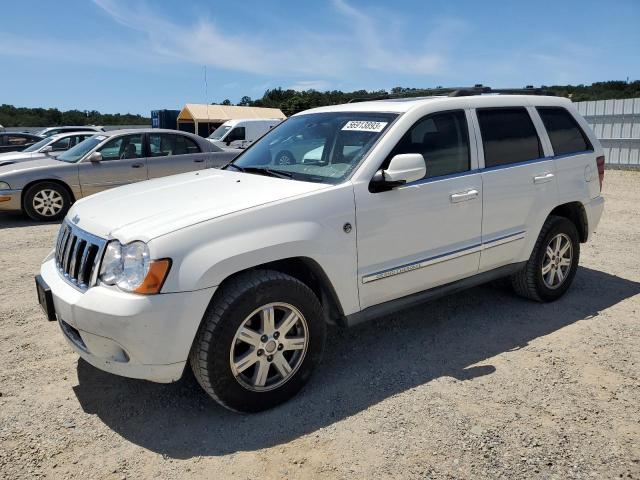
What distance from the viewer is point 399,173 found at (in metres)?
3.36

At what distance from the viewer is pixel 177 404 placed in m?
3.34

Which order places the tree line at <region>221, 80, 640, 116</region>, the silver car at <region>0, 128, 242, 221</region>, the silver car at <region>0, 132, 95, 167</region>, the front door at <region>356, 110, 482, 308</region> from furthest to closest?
the tree line at <region>221, 80, 640, 116</region> < the silver car at <region>0, 132, 95, 167</region> < the silver car at <region>0, 128, 242, 221</region> < the front door at <region>356, 110, 482, 308</region>

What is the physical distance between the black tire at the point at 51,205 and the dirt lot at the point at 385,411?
5176 millimetres

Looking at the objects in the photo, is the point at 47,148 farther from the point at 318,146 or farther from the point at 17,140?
Result: the point at 318,146

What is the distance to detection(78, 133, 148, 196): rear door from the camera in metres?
9.50

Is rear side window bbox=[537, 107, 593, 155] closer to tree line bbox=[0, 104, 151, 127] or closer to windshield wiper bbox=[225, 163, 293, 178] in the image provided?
windshield wiper bbox=[225, 163, 293, 178]

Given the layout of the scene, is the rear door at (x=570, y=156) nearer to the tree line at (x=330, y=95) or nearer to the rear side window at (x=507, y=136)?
the rear side window at (x=507, y=136)

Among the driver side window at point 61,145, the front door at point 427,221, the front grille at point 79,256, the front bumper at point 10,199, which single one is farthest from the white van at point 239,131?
the front grille at point 79,256

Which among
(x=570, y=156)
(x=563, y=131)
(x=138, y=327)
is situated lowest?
(x=138, y=327)

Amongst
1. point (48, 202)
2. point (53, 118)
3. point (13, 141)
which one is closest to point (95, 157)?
point (48, 202)

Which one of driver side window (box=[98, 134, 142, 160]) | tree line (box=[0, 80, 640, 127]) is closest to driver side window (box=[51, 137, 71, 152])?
driver side window (box=[98, 134, 142, 160])

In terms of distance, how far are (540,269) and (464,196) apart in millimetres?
1306

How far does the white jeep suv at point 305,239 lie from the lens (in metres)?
2.82

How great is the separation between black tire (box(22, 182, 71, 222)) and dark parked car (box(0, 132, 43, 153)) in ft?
24.5
